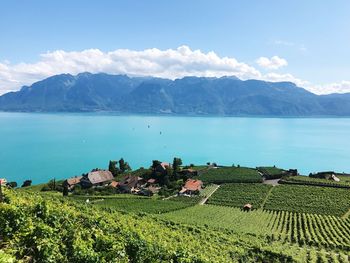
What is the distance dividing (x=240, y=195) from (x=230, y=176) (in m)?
19.1

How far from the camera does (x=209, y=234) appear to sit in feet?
128

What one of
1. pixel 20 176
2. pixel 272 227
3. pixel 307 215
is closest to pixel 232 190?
pixel 307 215

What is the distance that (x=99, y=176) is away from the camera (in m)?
90.2

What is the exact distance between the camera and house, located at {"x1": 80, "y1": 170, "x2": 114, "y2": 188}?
86500 mm

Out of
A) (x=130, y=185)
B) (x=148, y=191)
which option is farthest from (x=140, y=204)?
(x=130, y=185)

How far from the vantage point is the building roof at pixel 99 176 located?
287ft

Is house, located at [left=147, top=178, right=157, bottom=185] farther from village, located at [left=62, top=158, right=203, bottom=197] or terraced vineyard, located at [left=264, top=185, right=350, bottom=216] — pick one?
terraced vineyard, located at [left=264, top=185, right=350, bottom=216]

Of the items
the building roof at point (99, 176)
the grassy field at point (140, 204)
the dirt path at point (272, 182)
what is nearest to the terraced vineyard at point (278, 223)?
the grassy field at point (140, 204)

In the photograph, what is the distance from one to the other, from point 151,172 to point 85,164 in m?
58.2

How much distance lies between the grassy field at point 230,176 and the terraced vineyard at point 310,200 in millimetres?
10637

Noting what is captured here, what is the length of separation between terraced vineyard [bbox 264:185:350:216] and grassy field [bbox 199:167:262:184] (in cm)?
1064

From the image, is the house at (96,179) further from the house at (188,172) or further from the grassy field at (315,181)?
the grassy field at (315,181)

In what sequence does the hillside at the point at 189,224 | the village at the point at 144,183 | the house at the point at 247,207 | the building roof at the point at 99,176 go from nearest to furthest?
the hillside at the point at 189,224 → the house at the point at 247,207 → the village at the point at 144,183 → the building roof at the point at 99,176

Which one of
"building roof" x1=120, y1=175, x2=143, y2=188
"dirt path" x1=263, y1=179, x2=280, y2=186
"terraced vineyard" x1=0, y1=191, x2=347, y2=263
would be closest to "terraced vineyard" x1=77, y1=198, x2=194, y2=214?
"building roof" x1=120, y1=175, x2=143, y2=188
